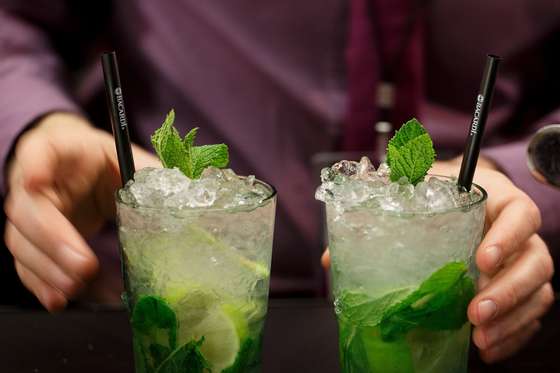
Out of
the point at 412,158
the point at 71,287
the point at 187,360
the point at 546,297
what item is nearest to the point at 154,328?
the point at 187,360

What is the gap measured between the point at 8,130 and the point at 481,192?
2.89 feet

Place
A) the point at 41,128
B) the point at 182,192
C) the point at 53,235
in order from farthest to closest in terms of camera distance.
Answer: the point at 41,128
the point at 53,235
the point at 182,192

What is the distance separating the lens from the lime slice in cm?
116

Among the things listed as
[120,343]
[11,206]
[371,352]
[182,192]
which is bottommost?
[120,343]

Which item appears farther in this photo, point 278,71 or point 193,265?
point 278,71

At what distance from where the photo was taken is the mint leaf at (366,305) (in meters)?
1.15

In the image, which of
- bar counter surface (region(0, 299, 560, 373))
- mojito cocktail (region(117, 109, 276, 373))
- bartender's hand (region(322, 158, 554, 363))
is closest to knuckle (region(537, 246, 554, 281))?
bartender's hand (region(322, 158, 554, 363))

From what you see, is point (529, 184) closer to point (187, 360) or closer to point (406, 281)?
point (406, 281)

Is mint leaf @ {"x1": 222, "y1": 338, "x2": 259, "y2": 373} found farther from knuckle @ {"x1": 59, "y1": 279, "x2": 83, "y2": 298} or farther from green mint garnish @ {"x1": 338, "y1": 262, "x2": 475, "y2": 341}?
knuckle @ {"x1": 59, "y1": 279, "x2": 83, "y2": 298}

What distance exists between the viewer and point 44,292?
1.34m

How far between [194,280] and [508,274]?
0.48 metres

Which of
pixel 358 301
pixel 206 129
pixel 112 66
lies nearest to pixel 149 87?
pixel 206 129

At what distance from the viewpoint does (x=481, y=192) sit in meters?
1.20

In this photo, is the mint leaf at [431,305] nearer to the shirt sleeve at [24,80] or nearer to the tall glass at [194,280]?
the tall glass at [194,280]
